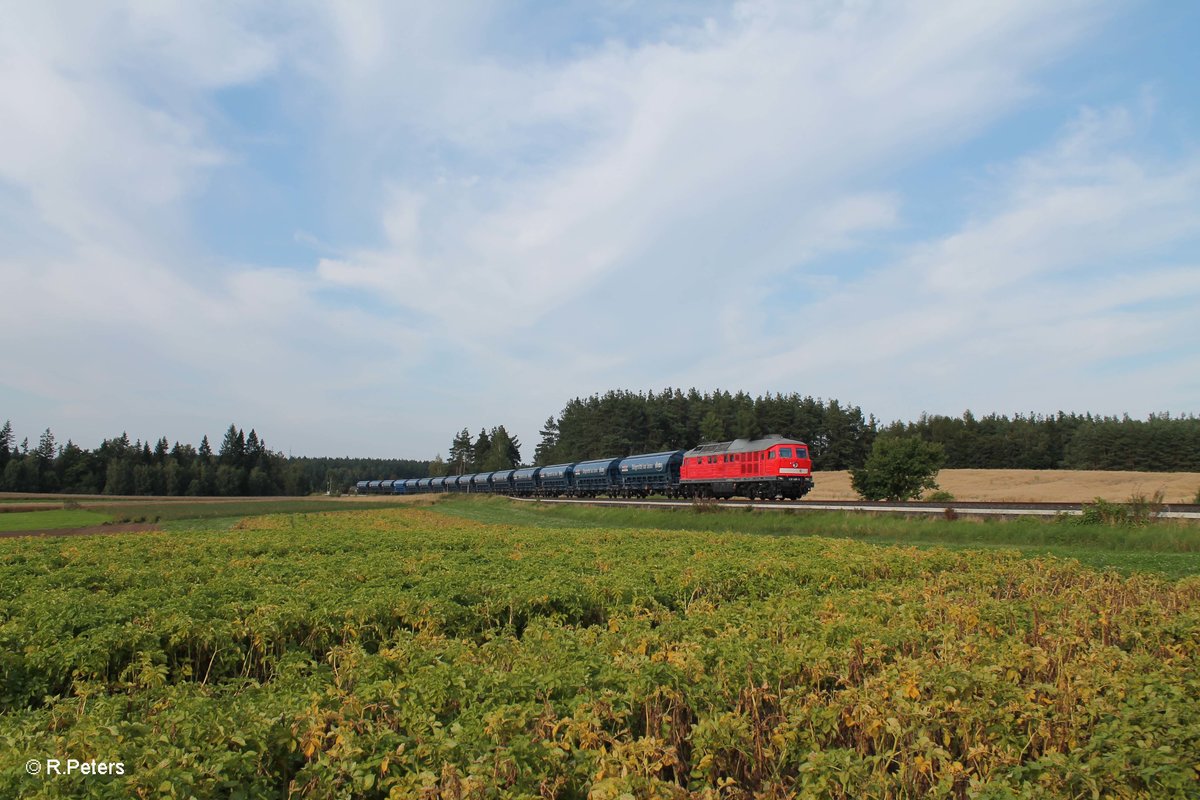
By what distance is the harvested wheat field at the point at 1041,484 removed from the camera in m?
56.4

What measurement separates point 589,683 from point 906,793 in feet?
10.4

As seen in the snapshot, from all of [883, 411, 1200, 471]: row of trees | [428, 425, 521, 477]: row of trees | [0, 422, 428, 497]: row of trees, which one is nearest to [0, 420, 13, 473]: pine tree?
[0, 422, 428, 497]: row of trees

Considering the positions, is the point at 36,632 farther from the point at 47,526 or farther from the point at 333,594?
the point at 47,526

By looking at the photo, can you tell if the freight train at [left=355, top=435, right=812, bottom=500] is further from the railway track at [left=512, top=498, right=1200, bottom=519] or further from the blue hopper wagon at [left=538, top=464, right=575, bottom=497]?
the railway track at [left=512, top=498, right=1200, bottom=519]

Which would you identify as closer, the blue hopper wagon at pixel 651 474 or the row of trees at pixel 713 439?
the blue hopper wagon at pixel 651 474

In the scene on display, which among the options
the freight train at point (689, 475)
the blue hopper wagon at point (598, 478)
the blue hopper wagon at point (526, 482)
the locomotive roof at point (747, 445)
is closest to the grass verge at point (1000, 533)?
the freight train at point (689, 475)

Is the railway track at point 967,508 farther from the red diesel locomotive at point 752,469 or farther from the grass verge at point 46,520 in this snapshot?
the grass verge at point 46,520

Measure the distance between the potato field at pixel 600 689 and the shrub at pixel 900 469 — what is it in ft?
105

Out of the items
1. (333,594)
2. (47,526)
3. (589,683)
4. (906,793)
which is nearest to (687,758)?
(589,683)

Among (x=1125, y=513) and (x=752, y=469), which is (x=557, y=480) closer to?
(x=752, y=469)

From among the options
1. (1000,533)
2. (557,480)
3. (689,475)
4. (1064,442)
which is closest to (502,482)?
(557,480)

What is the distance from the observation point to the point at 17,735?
219 inches

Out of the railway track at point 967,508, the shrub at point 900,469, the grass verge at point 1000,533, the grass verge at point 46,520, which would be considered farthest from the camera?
the grass verge at point 46,520

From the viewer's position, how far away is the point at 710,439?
108 meters
